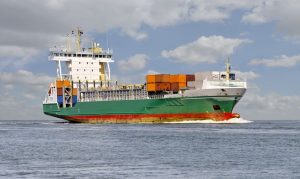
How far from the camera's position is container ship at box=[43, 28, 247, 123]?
2803 inches

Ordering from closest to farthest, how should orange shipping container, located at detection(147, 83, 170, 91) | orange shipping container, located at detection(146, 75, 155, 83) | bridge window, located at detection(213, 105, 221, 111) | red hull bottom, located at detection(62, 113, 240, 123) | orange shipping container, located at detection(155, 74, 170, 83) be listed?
bridge window, located at detection(213, 105, 221, 111) < red hull bottom, located at detection(62, 113, 240, 123) < orange shipping container, located at detection(147, 83, 170, 91) < orange shipping container, located at detection(155, 74, 170, 83) < orange shipping container, located at detection(146, 75, 155, 83)

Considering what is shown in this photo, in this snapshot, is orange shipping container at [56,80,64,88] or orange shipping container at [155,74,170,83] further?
orange shipping container at [56,80,64,88]

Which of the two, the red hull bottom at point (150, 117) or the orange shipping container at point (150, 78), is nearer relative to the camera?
the red hull bottom at point (150, 117)

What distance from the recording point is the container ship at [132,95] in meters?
71.2

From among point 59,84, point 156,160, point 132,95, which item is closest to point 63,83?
point 59,84

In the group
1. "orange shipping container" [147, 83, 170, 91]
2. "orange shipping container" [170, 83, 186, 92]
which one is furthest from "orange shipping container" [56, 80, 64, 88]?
"orange shipping container" [170, 83, 186, 92]

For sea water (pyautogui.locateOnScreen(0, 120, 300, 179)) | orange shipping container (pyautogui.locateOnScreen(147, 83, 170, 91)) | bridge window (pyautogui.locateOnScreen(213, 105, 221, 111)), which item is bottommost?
sea water (pyautogui.locateOnScreen(0, 120, 300, 179))

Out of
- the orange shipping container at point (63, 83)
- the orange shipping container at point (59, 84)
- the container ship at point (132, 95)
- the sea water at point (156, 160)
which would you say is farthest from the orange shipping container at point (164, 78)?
the sea water at point (156, 160)

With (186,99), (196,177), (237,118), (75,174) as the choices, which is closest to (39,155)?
(75,174)

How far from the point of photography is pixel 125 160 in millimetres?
30281

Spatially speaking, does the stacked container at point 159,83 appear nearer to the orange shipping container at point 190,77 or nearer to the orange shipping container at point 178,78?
the orange shipping container at point 178,78

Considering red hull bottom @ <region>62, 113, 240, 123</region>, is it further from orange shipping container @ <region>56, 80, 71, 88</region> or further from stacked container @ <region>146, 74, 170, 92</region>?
orange shipping container @ <region>56, 80, 71, 88</region>

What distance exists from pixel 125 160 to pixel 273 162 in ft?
28.8

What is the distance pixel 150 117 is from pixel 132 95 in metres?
5.99
